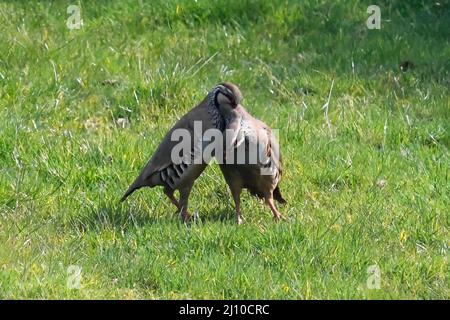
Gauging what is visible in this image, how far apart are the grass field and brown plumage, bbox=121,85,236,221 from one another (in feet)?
0.51

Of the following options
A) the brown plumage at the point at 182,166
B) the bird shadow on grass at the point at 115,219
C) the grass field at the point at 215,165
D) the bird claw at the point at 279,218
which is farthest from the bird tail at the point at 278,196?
the bird shadow on grass at the point at 115,219

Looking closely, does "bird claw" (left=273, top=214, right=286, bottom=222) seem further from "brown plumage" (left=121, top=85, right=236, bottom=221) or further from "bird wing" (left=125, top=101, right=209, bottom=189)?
"bird wing" (left=125, top=101, right=209, bottom=189)

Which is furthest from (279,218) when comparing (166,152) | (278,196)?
(166,152)

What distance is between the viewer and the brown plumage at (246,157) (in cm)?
738

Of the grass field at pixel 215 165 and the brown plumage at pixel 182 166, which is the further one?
the brown plumage at pixel 182 166

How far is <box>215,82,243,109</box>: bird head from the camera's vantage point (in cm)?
755

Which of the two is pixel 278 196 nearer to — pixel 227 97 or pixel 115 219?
pixel 227 97

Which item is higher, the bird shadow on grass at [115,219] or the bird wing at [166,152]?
the bird wing at [166,152]

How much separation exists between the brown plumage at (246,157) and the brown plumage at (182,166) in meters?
0.08

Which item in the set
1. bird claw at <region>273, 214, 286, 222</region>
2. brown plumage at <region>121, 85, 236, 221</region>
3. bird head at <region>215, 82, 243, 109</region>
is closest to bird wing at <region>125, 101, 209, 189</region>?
brown plumage at <region>121, 85, 236, 221</region>

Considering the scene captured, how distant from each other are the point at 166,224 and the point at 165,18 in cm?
388

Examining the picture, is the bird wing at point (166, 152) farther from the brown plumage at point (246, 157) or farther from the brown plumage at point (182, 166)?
the brown plumage at point (246, 157)

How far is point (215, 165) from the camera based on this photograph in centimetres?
824

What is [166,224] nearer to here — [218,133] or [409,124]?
[218,133]
